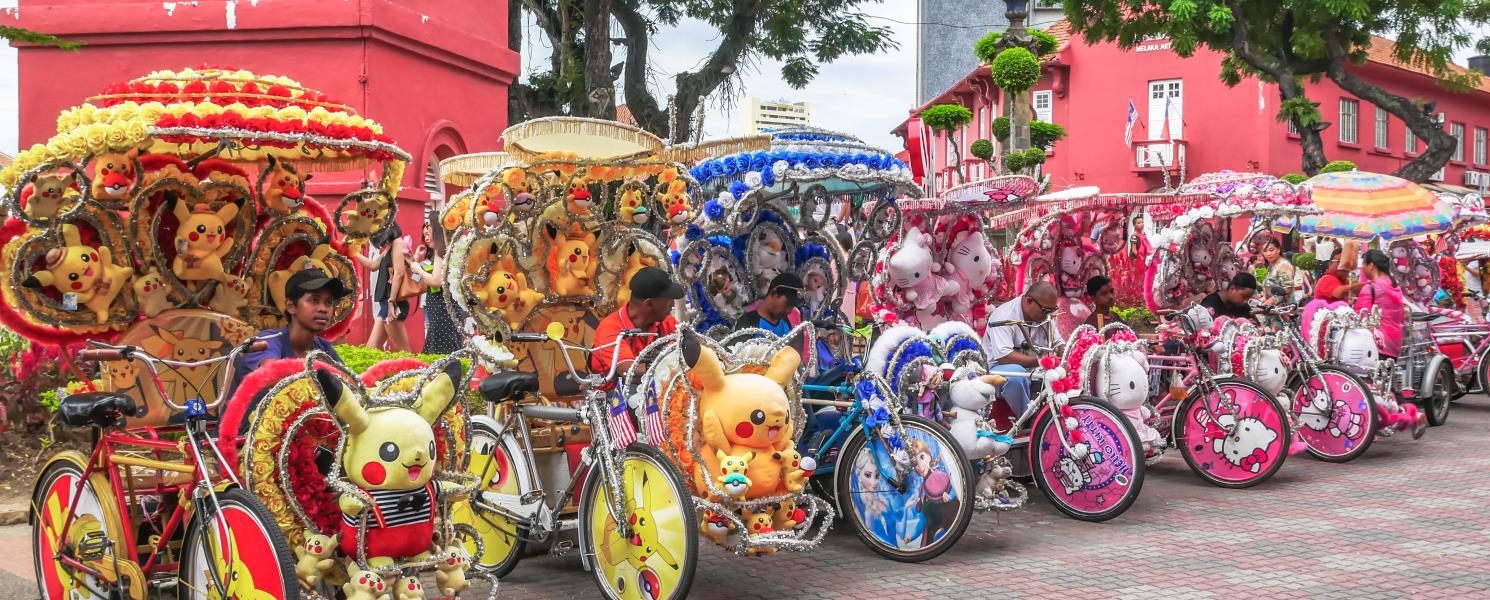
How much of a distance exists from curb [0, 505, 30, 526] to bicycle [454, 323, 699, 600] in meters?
3.15

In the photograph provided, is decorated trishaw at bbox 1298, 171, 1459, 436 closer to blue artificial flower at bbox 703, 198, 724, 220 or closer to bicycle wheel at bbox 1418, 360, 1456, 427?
bicycle wheel at bbox 1418, 360, 1456, 427

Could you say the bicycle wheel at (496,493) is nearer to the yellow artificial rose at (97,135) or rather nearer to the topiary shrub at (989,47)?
the yellow artificial rose at (97,135)

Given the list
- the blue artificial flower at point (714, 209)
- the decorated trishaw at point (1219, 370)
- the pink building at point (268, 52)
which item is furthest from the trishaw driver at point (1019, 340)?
the pink building at point (268, 52)

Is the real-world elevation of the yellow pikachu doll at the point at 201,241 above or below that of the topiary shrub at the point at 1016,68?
below

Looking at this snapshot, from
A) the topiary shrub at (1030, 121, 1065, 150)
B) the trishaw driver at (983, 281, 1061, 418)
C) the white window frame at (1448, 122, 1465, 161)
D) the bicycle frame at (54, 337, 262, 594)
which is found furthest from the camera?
the white window frame at (1448, 122, 1465, 161)

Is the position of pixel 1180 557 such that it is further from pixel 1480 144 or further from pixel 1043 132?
pixel 1480 144

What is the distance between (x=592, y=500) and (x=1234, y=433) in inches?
210

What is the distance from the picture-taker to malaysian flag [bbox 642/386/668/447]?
19.9 ft

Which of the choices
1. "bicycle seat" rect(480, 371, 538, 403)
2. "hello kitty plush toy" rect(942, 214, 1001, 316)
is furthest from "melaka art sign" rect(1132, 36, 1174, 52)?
"bicycle seat" rect(480, 371, 538, 403)

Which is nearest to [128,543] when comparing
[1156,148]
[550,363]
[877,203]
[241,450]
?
[241,450]

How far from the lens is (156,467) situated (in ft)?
17.3

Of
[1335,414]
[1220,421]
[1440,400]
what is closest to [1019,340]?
[1220,421]

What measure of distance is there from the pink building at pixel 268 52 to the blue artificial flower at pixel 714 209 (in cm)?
694

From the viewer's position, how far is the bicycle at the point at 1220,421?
921 cm
